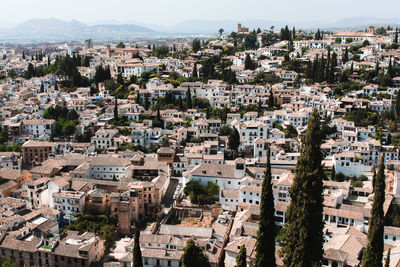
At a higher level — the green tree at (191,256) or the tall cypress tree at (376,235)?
the tall cypress tree at (376,235)

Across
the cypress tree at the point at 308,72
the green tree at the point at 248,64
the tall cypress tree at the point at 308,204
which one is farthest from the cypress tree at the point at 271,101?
the tall cypress tree at the point at 308,204

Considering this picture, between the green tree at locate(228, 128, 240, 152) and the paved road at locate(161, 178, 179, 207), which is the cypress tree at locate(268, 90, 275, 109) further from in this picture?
the paved road at locate(161, 178, 179, 207)

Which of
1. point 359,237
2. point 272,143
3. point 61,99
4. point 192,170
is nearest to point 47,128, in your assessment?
point 61,99

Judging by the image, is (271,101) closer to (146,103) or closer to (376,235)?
(146,103)

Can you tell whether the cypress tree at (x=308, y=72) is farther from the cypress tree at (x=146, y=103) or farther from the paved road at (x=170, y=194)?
the paved road at (x=170, y=194)

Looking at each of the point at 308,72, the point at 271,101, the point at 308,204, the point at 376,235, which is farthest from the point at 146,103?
the point at 308,204

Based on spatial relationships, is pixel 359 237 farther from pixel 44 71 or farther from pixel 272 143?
pixel 44 71
